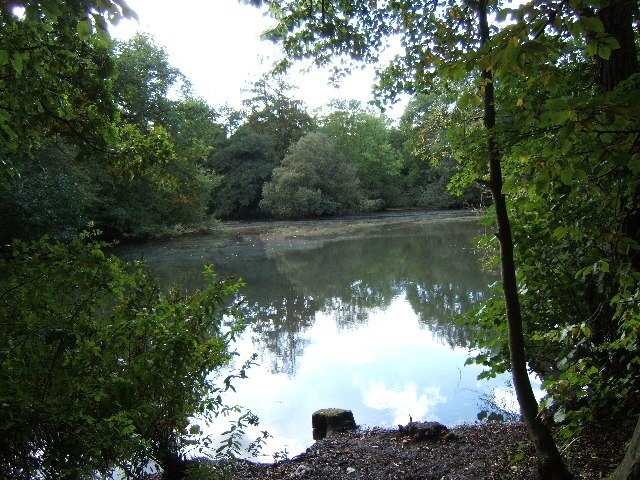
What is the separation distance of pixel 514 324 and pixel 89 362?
2350 mm

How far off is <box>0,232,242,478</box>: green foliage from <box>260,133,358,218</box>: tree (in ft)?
116

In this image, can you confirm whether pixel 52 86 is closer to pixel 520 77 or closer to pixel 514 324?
pixel 520 77

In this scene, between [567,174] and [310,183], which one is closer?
[567,174]

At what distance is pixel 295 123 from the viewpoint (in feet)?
160

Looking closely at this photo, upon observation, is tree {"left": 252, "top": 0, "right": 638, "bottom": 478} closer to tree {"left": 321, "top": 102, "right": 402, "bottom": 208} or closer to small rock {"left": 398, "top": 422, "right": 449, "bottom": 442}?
small rock {"left": 398, "top": 422, "right": 449, "bottom": 442}

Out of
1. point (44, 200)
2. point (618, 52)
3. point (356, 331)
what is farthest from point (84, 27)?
point (44, 200)

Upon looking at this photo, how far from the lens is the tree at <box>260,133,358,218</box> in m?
39.1

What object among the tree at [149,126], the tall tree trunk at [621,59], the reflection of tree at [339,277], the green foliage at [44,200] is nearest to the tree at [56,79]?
the reflection of tree at [339,277]

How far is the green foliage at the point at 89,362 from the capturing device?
89.9 inches

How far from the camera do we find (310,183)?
3962 centimetres

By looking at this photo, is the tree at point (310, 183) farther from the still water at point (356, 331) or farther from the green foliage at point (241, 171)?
the still water at point (356, 331)

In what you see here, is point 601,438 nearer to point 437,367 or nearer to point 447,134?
point 447,134

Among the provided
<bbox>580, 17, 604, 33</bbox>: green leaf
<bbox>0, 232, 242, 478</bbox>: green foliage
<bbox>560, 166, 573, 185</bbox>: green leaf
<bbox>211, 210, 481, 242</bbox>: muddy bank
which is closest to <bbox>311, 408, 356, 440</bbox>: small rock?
<bbox>0, 232, 242, 478</bbox>: green foliage

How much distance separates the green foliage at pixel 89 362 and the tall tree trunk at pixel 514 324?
1738 mm
